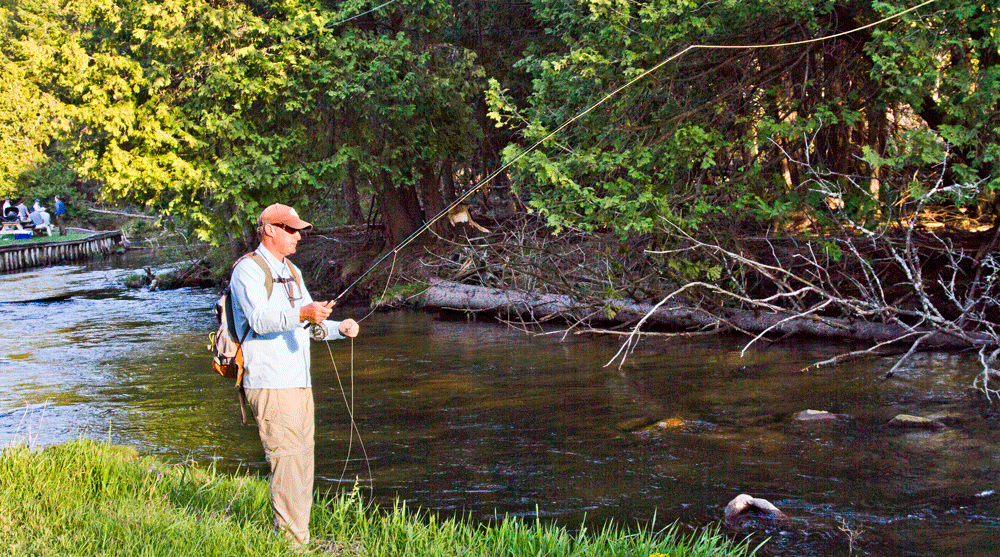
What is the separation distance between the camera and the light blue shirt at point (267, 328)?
4.55 metres

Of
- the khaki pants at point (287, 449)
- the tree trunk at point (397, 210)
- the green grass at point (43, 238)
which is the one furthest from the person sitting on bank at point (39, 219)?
the khaki pants at point (287, 449)

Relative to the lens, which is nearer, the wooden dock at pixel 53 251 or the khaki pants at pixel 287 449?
the khaki pants at pixel 287 449

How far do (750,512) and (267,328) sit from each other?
3.44 metres

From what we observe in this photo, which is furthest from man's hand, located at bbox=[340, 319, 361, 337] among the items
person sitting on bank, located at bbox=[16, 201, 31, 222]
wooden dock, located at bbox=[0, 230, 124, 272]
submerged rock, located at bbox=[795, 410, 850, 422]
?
person sitting on bank, located at bbox=[16, 201, 31, 222]

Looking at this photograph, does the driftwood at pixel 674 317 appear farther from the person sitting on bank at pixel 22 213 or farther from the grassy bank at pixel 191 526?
the person sitting on bank at pixel 22 213

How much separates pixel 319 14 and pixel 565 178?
9.02 meters

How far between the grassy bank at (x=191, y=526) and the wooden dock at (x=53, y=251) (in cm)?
3018

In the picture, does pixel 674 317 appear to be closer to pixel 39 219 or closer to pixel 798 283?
pixel 798 283

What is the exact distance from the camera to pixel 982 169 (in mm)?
9852

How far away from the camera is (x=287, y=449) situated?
4781 mm

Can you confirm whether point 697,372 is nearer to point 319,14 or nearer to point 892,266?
point 892,266

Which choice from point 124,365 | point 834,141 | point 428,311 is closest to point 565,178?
point 834,141

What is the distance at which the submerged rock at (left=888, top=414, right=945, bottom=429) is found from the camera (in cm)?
798

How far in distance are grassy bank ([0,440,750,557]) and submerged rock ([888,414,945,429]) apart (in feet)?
10.1
